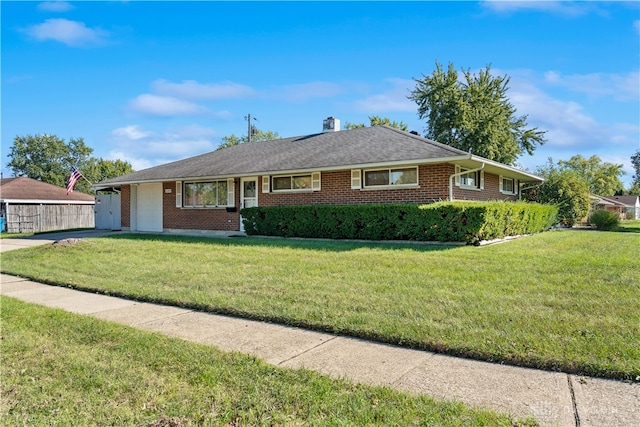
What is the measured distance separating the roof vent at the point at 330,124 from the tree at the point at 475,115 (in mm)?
13844

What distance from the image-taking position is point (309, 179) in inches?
611

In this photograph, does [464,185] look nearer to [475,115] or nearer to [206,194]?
[206,194]

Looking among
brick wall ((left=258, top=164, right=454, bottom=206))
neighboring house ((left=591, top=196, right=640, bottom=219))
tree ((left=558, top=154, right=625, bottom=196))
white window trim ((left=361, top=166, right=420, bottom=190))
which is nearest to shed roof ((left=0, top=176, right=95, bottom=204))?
brick wall ((left=258, top=164, right=454, bottom=206))

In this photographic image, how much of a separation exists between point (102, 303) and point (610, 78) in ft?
58.6

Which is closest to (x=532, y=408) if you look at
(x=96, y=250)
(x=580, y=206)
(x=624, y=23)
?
(x=96, y=250)

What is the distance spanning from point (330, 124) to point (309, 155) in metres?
4.93

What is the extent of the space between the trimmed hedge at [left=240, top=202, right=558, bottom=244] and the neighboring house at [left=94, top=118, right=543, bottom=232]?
3.86 ft

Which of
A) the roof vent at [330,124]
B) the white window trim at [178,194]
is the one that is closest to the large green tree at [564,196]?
the roof vent at [330,124]

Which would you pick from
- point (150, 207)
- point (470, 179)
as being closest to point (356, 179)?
point (470, 179)

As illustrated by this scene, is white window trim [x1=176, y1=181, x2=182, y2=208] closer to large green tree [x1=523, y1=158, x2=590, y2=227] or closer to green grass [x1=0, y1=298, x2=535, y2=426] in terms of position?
green grass [x1=0, y1=298, x2=535, y2=426]

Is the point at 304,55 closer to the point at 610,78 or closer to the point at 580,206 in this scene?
the point at 610,78

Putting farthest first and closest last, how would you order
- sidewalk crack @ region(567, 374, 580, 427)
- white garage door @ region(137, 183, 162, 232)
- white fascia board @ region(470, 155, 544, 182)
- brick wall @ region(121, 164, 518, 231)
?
white garage door @ region(137, 183, 162, 232)
brick wall @ region(121, 164, 518, 231)
white fascia board @ region(470, 155, 544, 182)
sidewalk crack @ region(567, 374, 580, 427)

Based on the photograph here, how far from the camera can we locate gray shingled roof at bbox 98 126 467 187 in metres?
13.4

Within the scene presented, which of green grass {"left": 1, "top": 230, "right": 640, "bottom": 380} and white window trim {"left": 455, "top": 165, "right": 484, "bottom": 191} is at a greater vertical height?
white window trim {"left": 455, "top": 165, "right": 484, "bottom": 191}
